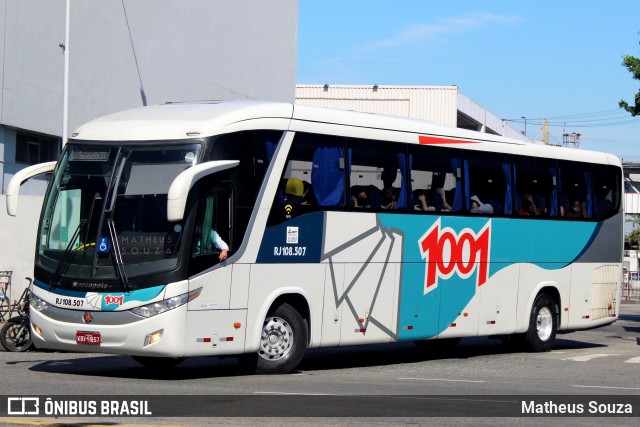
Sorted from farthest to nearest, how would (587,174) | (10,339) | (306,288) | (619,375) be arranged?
1. (587,174)
2. (10,339)
3. (619,375)
4. (306,288)

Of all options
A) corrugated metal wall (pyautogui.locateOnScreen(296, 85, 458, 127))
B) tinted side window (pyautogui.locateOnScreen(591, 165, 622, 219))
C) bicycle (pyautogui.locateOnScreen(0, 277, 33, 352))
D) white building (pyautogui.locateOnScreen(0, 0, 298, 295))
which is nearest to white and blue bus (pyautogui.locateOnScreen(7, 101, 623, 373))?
tinted side window (pyautogui.locateOnScreen(591, 165, 622, 219))

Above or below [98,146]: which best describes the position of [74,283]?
below

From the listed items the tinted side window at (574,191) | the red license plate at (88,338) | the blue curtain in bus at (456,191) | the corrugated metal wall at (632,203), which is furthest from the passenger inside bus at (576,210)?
the corrugated metal wall at (632,203)

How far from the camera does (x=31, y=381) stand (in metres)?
13.4

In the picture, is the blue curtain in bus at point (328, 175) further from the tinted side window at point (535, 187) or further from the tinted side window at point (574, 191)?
the tinted side window at point (574, 191)

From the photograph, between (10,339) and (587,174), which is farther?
(587,174)

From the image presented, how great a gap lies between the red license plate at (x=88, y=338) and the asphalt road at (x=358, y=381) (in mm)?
460

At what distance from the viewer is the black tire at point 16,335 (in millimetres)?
18766

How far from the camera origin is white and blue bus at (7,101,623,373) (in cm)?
1398

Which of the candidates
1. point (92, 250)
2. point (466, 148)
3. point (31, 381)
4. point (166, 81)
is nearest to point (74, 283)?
point (92, 250)

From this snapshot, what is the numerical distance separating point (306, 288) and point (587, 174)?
8488mm

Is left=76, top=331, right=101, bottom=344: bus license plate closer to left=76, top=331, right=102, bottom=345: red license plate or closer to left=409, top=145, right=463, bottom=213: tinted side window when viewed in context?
left=76, top=331, right=102, bottom=345: red license plate

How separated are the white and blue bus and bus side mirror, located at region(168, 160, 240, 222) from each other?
0.02 m

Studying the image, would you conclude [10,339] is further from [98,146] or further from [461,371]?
[461,371]
